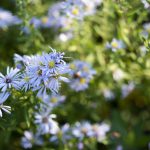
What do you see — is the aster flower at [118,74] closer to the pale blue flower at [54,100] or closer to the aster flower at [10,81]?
the pale blue flower at [54,100]

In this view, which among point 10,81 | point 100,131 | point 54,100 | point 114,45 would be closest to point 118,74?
point 114,45

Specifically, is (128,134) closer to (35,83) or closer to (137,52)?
(137,52)

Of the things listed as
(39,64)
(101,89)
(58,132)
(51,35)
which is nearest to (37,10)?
(51,35)

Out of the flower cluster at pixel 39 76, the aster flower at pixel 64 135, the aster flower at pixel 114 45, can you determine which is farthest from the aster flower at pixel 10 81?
the aster flower at pixel 114 45

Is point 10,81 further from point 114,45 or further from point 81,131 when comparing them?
point 114,45

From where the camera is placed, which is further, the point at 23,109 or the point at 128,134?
the point at 128,134

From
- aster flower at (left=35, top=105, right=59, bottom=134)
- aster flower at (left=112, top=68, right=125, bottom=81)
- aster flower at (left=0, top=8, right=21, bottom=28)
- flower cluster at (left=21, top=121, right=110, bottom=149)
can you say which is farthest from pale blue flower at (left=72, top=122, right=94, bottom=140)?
aster flower at (left=0, top=8, right=21, bottom=28)

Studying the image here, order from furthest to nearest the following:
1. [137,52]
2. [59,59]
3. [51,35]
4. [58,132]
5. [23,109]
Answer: [51,35]
[137,52]
[58,132]
[23,109]
[59,59]

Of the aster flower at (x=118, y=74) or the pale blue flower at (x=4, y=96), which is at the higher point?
the aster flower at (x=118, y=74)
